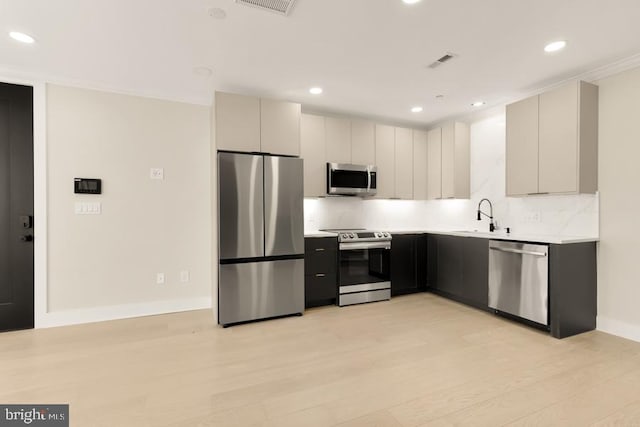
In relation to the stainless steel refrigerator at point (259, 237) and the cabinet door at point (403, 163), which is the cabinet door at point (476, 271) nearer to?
the cabinet door at point (403, 163)

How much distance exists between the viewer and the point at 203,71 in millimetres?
3084

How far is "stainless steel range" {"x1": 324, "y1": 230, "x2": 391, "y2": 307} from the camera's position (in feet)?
13.0

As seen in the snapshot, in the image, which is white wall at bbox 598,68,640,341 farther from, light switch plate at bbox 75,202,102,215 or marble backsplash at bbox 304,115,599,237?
light switch plate at bbox 75,202,102,215

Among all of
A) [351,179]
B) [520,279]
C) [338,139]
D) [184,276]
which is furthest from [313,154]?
[520,279]

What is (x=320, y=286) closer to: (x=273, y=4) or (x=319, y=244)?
(x=319, y=244)

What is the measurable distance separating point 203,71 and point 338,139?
74.3 inches

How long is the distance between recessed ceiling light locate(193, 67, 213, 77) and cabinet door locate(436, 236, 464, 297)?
137 inches

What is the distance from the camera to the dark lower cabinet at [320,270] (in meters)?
3.78

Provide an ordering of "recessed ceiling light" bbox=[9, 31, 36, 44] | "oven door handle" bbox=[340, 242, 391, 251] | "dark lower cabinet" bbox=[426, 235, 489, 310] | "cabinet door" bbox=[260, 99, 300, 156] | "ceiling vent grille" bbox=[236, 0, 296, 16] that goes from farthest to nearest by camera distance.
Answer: "oven door handle" bbox=[340, 242, 391, 251], "dark lower cabinet" bbox=[426, 235, 489, 310], "cabinet door" bbox=[260, 99, 300, 156], "recessed ceiling light" bbox=[9, 31, 36, 44], "ceiling vent grille" bbox=[236, 0, 296, 16]

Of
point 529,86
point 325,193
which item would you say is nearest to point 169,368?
point 325,193

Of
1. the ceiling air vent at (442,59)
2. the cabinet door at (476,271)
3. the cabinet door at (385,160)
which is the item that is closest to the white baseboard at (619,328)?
the cabinet door at (476,271)

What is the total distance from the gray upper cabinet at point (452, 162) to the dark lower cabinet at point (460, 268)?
0.73 meters

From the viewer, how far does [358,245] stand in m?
4.03

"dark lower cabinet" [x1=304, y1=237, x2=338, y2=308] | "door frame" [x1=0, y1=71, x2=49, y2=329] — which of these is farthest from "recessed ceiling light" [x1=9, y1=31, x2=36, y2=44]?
"dark lower cabinet" [x1=304, y1=237, x2=338, y2=308]
